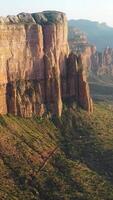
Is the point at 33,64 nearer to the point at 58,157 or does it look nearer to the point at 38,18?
the point at 38,18

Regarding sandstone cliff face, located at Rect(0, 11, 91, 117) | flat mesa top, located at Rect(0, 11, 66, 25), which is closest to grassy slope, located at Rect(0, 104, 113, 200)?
sandstone cliff face, located at Rect(0, 11, 91, 117)

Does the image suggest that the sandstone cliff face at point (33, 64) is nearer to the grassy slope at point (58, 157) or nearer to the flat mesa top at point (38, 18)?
the flat mesa top at point (38, 18)

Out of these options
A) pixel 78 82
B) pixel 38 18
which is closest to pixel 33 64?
pixel 38 18

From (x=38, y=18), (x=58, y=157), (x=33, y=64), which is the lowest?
(x=58, y=157)

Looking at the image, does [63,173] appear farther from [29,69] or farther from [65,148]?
[29,69]

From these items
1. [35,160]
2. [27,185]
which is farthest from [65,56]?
[27,185]
